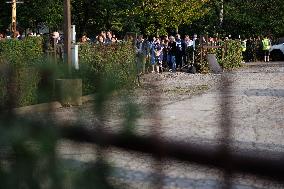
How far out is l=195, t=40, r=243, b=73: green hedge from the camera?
2431 centimetres

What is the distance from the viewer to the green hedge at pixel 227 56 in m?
24.3

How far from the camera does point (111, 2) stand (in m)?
38.5

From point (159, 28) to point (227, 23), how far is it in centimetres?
741

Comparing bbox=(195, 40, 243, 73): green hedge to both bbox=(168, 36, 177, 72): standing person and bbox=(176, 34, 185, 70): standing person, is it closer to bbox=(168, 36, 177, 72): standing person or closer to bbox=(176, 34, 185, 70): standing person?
bbox=(176, 34, 185, 70): standing person

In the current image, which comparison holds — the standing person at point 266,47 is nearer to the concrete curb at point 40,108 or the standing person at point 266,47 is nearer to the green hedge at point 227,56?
the green hedge at point 227,56

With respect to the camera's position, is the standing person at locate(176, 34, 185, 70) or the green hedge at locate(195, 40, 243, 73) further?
the standing person at locate(176, 34, 185, 70)

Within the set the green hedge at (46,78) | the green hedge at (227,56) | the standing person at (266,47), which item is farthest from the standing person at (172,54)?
the green hedge at (46,78)

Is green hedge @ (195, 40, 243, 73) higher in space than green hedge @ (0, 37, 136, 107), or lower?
lower

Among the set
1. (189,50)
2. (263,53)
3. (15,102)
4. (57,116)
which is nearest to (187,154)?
(57,116)

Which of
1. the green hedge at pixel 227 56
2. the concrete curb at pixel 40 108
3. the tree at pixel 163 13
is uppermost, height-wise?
the tree at pixel 163 13

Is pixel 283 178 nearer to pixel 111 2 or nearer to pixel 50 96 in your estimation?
pixel 50 96

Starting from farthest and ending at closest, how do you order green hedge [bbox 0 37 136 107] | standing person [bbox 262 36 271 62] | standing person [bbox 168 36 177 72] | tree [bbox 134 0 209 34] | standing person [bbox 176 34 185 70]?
standing person [bbox 262 36 271 62] → tree [bbox 134 0 209 34] → standing person [bbox 176 34 185 70] → standing person [bbox 168 36 177 72] → green hedge [bbox 0 37 136 107]

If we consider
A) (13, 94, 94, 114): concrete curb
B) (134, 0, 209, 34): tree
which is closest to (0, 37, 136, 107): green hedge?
(13, 94, 94, 114): concrete curb

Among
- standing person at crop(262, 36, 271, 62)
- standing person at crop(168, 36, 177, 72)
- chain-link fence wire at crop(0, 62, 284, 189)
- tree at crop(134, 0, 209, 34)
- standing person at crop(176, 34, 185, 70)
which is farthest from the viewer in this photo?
standing person at crop(262, 36, 271, 62)
